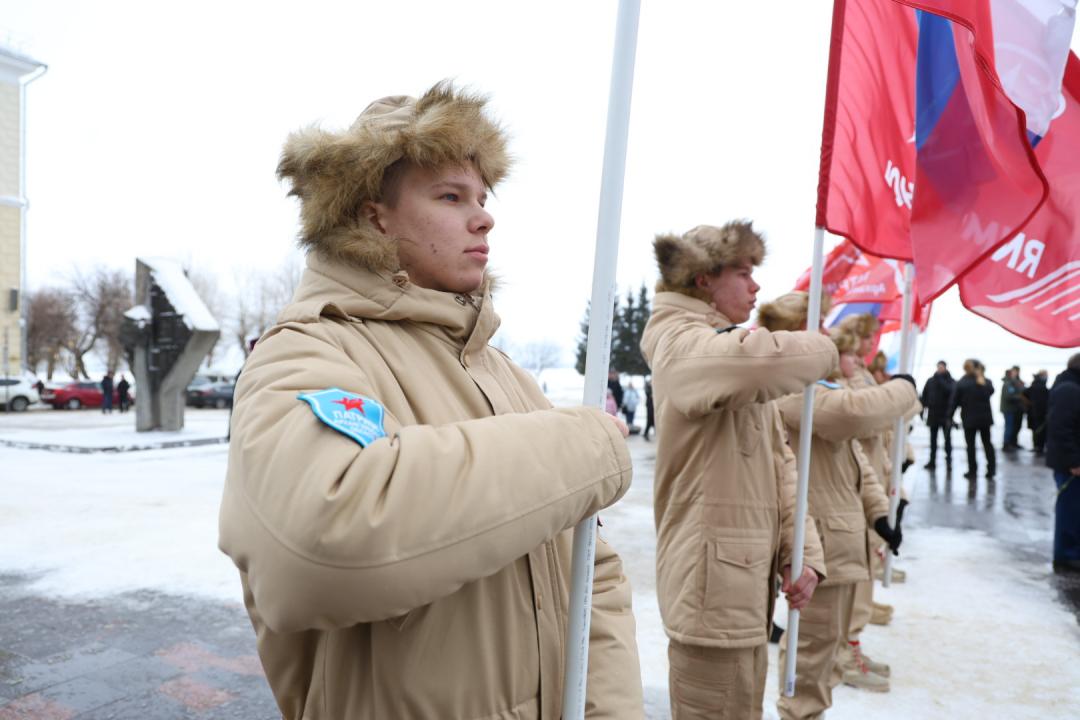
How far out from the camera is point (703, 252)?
315 centimetres

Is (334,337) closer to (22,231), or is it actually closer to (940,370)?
(940,370)

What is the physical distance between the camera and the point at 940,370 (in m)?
13.5

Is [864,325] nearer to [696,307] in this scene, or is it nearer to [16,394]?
[696,307]

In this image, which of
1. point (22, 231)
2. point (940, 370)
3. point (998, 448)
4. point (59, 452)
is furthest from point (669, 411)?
point (22, 231)

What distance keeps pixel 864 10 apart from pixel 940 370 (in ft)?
39.7

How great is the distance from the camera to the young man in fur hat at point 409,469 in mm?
1071

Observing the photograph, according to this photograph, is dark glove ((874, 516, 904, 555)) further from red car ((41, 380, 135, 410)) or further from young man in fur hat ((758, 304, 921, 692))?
red car ((41, 380, 135, 410))

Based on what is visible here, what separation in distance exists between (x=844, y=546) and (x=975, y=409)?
1142cm

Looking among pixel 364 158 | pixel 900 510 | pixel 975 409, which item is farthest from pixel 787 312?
pixel 975 409

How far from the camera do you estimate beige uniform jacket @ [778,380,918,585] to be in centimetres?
375

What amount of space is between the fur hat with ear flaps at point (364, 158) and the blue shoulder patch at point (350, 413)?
399 millimetres

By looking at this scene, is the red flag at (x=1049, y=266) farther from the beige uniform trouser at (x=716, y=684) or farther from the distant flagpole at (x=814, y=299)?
the beige uniform trouser at (x=716, y=684)

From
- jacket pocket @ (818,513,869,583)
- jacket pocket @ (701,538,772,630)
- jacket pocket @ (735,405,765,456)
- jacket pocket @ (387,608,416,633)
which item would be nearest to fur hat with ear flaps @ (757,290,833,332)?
jacket pocket @ (818,513,869,583)

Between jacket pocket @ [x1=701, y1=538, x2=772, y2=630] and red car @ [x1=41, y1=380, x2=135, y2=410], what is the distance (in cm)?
3252
